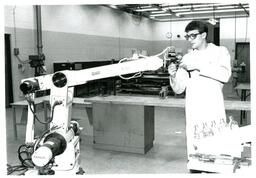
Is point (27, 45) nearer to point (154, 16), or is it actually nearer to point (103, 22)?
point (103, 22)

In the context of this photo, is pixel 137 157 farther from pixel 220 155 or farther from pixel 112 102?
pixel 220 155

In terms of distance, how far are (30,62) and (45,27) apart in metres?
1.42

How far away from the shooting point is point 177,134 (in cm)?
479

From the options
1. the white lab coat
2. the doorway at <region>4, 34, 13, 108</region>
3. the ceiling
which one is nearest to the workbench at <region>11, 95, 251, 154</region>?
the white lab coat

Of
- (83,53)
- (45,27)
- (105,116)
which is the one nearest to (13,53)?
(45,27)

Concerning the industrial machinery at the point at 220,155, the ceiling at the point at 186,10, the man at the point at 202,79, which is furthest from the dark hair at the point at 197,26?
the ceiling at the point at 186,10

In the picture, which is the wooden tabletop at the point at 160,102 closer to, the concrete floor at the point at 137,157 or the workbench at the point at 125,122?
the workbench at the point at 125,122

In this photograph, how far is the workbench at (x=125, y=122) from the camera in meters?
3.70

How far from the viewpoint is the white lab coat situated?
187cm

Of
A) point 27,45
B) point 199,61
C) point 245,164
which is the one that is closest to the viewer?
point 245,164

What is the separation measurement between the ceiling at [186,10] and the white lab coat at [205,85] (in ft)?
26.7

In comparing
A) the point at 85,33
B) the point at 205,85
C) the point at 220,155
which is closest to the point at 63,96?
the point at 220,155
